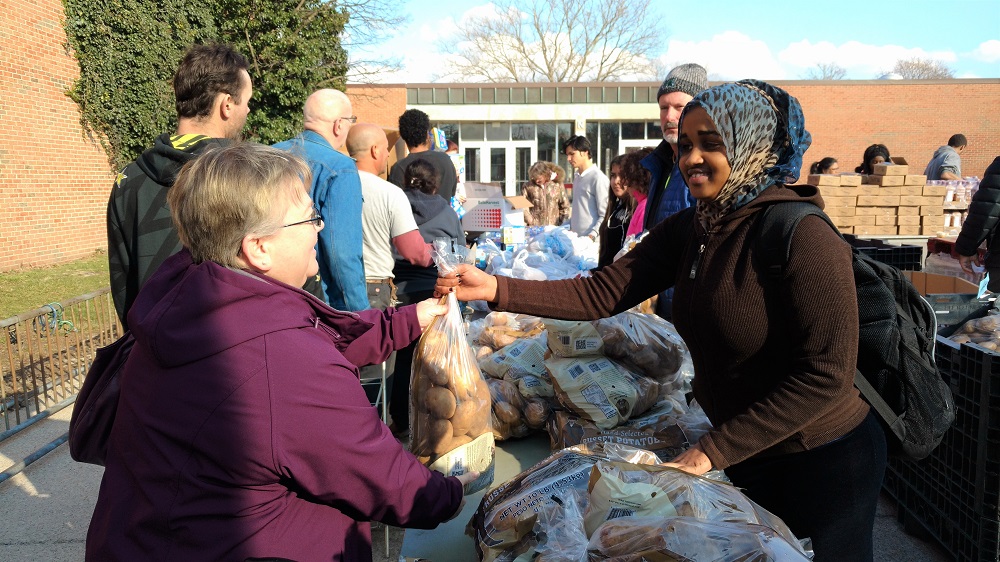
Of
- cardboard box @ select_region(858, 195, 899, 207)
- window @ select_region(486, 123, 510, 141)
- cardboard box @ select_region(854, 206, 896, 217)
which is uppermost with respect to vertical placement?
window @ select_region(486, 123, 510, 141)

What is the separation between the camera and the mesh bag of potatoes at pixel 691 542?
50.4 inches

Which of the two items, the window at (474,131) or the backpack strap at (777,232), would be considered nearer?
the backpack strap at (777,232)

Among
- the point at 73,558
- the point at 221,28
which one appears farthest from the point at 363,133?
the point at 221,28

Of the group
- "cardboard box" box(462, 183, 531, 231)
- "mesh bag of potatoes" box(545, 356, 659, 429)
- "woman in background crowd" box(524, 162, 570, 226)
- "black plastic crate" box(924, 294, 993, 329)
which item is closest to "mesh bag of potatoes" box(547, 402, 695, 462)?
"mesh bag of potatoes" box(545, 356, 659, 429)

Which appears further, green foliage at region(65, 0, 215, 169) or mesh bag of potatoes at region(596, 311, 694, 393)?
green foliage at region(65, 0, 215, 169)

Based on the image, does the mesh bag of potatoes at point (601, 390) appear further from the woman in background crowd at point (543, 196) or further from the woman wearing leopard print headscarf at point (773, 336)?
the woman in background crowd at point (543, 196)

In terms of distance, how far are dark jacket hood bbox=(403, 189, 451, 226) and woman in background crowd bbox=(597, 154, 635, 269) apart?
4.41 ft

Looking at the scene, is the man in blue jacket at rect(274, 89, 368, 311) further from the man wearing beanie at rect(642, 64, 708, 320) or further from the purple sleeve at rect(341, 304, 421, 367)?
the man wearing beanie at rect(642, 64, 708, 320)

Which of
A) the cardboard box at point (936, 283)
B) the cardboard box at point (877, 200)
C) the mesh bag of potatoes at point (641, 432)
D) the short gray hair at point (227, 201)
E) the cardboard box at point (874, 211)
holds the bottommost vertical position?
the mesh bag of potatoes at point (641, 432)

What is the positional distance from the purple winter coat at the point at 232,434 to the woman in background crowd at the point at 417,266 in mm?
2804

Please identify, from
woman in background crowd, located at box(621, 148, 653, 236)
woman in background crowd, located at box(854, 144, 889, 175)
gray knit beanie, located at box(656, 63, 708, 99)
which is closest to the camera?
gray knit beanie, located at box(656, 63, 708, 99)

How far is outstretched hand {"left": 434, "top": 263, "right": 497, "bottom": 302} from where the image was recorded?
231cm

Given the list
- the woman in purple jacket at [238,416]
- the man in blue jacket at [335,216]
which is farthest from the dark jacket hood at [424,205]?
the woman in purple jacket at [238,416]

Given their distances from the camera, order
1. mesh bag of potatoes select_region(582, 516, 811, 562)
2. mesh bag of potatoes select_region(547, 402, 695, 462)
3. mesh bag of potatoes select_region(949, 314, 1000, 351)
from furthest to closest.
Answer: mesh bag of potatoes select_region(949, 314, 1000, 351) → mesh bag of potatoes select_region(547, 402, 695, 462) → mesh bag of potatoes select_region(582, 516, 811, 562)
